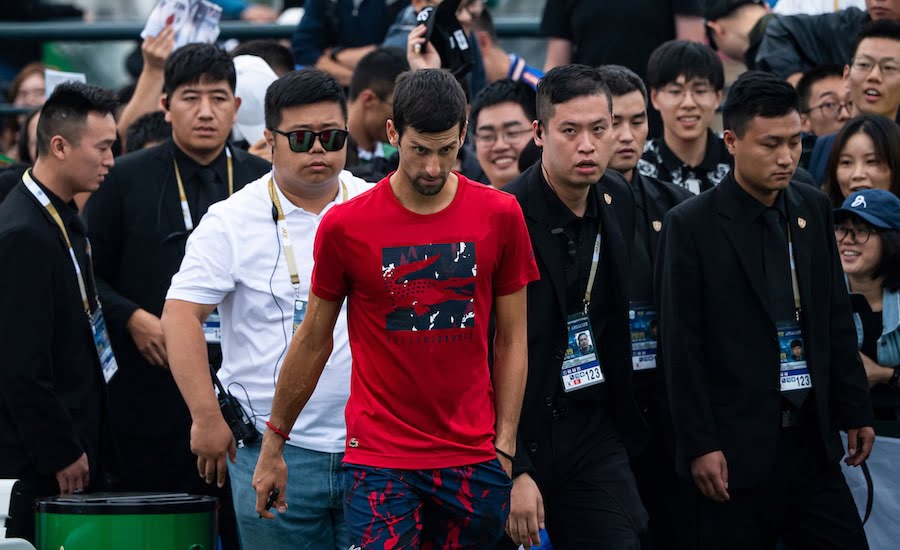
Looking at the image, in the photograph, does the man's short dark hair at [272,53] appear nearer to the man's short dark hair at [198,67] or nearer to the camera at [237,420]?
the man's short dark hair at [198,67]

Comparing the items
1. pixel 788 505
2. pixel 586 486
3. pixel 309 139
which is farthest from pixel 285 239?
pixel 788 505

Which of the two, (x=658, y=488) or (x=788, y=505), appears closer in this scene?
(x=788, y=505)

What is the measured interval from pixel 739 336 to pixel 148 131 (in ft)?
11.8

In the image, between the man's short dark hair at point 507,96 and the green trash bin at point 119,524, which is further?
the man's short dark hair at point 507,96

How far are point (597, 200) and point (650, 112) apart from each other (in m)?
2.88

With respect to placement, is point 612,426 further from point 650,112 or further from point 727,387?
point 650,112

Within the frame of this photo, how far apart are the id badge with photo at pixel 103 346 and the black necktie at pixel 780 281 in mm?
2825

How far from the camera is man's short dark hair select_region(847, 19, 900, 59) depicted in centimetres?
721

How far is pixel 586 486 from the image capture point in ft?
16.9

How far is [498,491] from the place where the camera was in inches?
174

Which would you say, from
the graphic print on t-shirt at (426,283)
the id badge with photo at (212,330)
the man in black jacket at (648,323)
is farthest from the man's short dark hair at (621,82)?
the graphic print on t-shirt at (426,283)

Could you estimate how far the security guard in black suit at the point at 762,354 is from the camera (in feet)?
17.6

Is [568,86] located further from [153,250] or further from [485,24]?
[485,24]

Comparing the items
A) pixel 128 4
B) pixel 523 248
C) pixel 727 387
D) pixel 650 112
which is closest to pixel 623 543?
pixel 727 387
